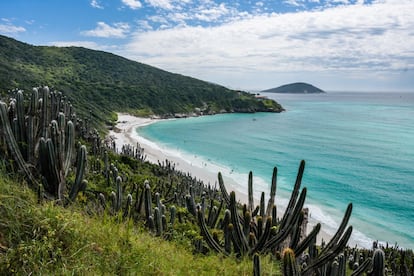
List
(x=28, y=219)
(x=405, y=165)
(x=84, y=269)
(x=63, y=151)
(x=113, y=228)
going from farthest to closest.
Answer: (x=405, y=165), (x=63, y=151), (x=113, y=228), (x=28, y=219), (x=84, y=269)

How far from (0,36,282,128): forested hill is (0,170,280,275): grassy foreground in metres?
65.4

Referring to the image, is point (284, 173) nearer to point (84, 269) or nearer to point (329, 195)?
point (329, 195)

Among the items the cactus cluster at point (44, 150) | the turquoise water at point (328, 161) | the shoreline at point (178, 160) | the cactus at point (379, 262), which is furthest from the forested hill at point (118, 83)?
the cactus at point (379, 262)

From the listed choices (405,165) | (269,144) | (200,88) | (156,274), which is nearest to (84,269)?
(156,274)

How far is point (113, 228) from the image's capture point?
15.7 feet

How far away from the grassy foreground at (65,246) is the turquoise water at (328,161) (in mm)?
22529

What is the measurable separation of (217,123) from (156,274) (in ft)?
278

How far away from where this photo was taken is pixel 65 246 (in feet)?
13.1

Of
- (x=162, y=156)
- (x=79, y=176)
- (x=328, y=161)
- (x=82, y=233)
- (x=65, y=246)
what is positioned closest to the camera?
(x=65, y=246)

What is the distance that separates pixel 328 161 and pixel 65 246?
4785 cm

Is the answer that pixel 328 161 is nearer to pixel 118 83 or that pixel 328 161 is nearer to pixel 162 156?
pixel 162 156

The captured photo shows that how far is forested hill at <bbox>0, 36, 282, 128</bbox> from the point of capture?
8554 cm

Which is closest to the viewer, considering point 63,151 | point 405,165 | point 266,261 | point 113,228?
point 113,228

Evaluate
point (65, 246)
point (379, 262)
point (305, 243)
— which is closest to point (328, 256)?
point (305, 243)
